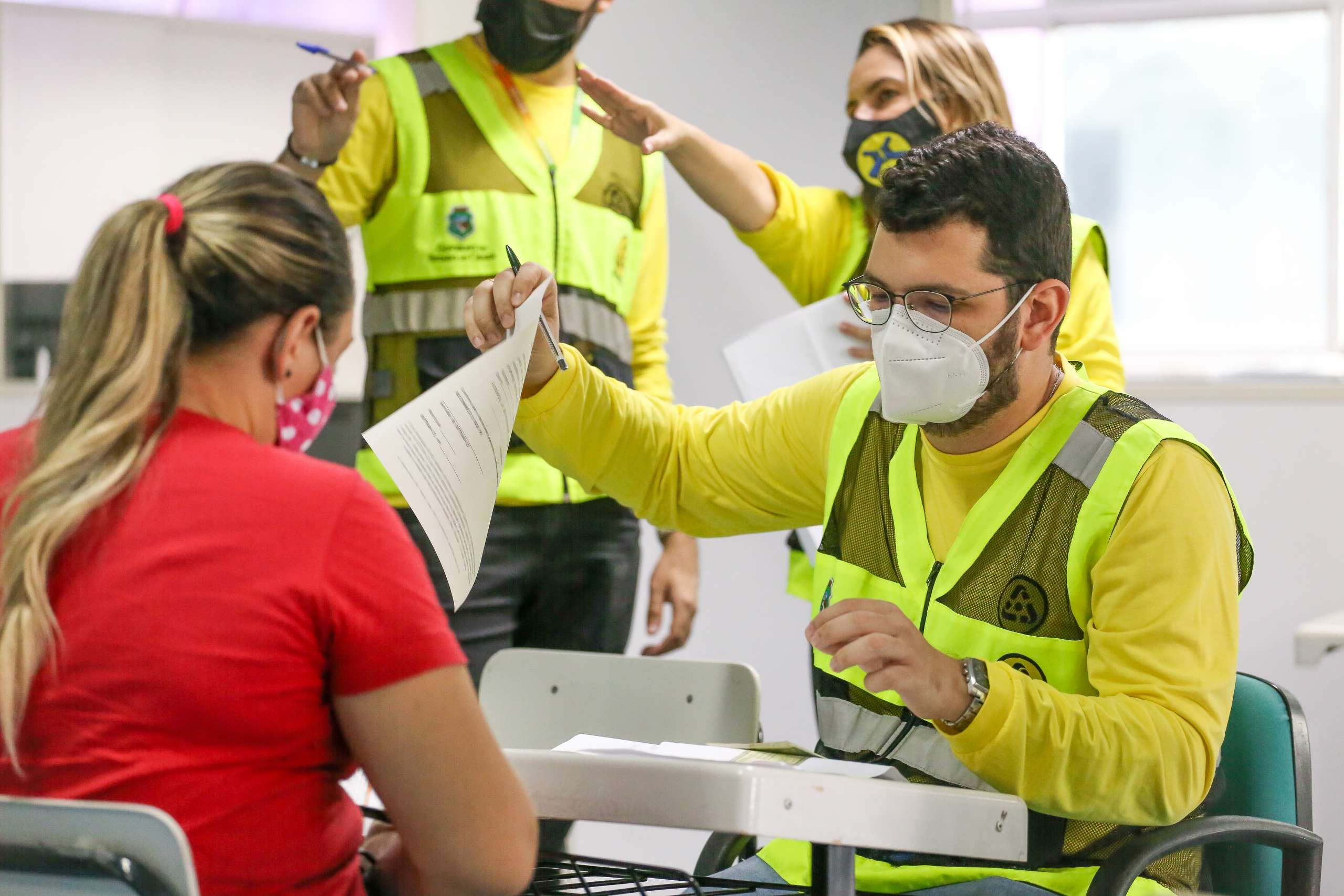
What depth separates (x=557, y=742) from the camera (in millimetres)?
1886

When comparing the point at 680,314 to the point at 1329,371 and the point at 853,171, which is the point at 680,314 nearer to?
the point at 853,171

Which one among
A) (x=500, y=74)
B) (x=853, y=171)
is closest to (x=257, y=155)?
(x=500, y=74)

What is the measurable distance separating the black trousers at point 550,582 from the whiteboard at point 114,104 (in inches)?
76.9

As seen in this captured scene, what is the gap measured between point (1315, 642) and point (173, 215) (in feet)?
7.02

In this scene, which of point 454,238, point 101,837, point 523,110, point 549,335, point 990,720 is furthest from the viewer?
point 523,110

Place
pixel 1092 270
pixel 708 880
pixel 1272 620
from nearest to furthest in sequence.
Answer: pixel 708 880, pixel 1092 270, pixel 1272 620

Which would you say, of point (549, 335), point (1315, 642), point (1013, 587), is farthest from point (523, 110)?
point (1315, 642)

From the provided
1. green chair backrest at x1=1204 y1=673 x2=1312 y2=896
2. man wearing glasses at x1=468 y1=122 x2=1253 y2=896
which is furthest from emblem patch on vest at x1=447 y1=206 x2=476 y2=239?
green chair backrest at x1=1204 y1=673 x2=1312 y2=896

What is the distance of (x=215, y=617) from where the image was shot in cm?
99

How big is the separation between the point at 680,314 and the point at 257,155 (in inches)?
52.2

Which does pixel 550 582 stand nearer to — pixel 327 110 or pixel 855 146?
pixel 327 110

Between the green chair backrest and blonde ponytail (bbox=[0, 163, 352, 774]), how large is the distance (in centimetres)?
123

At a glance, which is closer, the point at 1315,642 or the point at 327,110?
the point at 327,110

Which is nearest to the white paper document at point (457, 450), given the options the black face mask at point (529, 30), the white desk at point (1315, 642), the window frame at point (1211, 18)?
the black face mask at point (529, 30)
